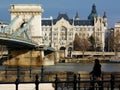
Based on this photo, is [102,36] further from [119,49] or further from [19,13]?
[19,13]

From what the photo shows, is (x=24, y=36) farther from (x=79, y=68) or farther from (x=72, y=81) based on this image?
(x=72, y=81)

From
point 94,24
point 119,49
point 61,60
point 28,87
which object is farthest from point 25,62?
point 94,24

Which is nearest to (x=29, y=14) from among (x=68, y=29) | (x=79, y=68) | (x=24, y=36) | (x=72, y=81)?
(x=24, y=36)

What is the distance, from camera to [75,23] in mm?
195625

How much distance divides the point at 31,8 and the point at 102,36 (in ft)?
304

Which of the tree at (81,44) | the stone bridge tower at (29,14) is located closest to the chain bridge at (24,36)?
the stone bridge tower at (29,14)

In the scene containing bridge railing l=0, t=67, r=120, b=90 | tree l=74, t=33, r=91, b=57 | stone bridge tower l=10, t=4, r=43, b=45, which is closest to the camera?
bridge railing l=0, t=67, r=120, b=90

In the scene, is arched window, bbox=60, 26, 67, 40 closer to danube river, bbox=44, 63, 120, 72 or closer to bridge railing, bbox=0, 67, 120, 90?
danube river, bbox=44, 63, 120, 72

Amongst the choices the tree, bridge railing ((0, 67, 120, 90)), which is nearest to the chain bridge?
bridge railing ((0, 67, 120, 90))

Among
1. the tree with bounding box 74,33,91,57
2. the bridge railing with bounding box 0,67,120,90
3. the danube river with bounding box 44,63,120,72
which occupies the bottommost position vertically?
the danube river with bounding box 44,63,120,72

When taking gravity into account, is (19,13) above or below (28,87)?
above

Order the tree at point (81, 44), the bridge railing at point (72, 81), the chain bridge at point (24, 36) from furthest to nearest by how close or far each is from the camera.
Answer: the tree at point (81, 44), the chain bridge at point (24, 36), the bridge railing at point (72, 81)

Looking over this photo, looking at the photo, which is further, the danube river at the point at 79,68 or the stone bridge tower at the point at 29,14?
the stone bridge tower at the point at 29,14

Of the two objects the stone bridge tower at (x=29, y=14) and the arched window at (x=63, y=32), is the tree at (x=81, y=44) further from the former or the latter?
the stone bridge tower at (x=29, y=14)
